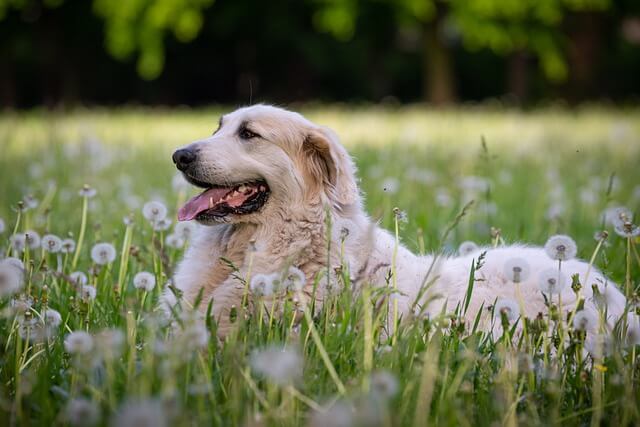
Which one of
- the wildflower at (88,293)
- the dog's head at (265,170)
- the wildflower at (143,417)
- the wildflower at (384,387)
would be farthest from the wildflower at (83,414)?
the dog's head at (265,170)

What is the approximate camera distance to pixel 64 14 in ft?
105

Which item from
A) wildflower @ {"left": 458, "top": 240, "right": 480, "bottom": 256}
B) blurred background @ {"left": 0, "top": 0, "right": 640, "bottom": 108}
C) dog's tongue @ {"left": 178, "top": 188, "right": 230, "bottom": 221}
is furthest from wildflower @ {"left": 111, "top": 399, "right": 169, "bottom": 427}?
blurred background @ {"left": 0, "top": 0, "right": 640, "bottom": 108}

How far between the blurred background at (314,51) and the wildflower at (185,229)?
18.6 metres

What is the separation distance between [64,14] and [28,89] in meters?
10.9

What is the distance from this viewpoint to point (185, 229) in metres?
4.02

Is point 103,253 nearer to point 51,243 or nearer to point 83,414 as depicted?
point 51,243

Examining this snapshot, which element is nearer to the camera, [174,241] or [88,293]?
[88,293]

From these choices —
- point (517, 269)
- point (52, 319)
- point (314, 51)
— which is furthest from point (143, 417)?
point (314, 51)

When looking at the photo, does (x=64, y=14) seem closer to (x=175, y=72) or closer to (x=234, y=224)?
(x=175, y=72)

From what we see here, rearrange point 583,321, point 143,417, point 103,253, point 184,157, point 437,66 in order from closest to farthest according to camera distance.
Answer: point 143,417
point 583,321
point 103,253
point 184,157
point 437,66

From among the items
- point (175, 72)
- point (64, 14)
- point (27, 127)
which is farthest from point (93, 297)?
point (175, 72)

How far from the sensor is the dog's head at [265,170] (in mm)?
3713

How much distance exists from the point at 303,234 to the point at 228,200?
46cm

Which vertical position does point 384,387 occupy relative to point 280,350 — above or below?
above
